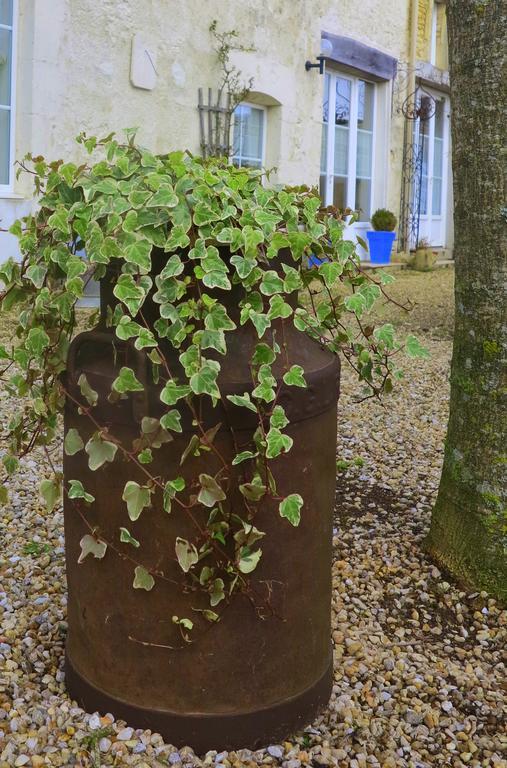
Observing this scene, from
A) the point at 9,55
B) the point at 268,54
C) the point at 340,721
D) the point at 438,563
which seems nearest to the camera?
the point at 340,721

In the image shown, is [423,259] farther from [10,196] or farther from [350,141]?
[10,196]

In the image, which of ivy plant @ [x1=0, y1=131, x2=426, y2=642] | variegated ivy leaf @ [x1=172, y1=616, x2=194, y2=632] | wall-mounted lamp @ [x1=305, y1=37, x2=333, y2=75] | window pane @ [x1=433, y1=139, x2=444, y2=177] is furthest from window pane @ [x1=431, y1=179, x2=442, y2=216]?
variegated ivy leaf @ [x1=172, y1=616, x2=194, y2=632]

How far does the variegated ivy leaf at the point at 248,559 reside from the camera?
1702mm

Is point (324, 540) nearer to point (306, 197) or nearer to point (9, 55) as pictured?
point (306, 197)

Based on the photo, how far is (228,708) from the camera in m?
1.84

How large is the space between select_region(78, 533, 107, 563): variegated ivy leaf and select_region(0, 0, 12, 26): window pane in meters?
6.19

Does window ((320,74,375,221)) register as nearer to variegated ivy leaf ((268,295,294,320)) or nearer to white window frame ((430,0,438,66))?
white window frame ((430,0,438,66))

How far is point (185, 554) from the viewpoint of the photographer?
1690mm

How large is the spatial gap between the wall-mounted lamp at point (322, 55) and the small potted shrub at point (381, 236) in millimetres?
2262

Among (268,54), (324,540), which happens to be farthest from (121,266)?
(268,54)

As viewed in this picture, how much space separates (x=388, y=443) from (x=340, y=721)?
2203 mm

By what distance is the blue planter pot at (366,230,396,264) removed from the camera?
37.1 feet

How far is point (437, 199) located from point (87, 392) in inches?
506

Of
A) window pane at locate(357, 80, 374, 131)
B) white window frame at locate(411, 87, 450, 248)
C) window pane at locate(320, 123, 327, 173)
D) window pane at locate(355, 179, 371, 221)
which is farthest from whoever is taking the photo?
white window frame at locate(411, 87, 450, 248)
